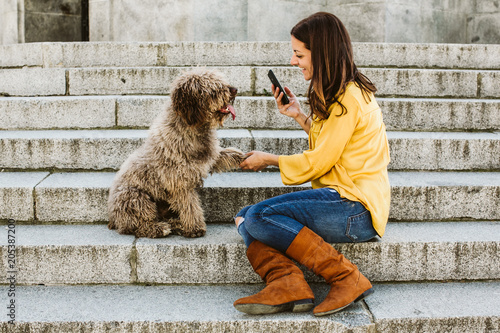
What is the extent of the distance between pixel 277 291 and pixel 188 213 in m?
0.91

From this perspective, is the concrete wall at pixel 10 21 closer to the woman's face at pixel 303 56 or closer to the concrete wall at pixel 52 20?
the concrete wall at pixel 52 20

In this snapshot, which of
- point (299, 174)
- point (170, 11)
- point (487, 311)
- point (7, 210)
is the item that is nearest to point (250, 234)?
point (299, 174)

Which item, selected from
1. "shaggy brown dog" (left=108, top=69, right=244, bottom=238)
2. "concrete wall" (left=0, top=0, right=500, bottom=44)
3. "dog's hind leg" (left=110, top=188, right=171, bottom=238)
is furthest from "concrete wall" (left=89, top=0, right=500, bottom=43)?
→ "dog's hind leg" (left=110, top=188, right=171, bottom=238)

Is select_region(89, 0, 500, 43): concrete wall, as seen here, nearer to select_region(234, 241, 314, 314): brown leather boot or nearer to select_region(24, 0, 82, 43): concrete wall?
select_region(24, 0, 82, 43): concrete wall

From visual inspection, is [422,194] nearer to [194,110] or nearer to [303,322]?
[303,322]

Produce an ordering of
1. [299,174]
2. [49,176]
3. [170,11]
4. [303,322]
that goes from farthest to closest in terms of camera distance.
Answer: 1. [170,11]
2. [49,176]
3. [299,174]
4. [303,322]

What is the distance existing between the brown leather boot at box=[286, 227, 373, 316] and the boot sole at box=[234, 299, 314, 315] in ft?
0.21

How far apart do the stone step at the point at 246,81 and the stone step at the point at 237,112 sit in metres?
0.45

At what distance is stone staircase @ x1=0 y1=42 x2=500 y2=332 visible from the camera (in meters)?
2.69

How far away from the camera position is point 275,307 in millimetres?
2588

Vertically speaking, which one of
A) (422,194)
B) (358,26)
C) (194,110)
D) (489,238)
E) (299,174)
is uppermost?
(358,26)

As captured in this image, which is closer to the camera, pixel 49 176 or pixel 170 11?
pixel 49 176

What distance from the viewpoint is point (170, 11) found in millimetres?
6820

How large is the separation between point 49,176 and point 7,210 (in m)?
0.46
